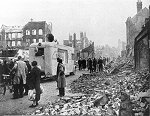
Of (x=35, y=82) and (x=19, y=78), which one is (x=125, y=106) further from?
(x=19, y=78)

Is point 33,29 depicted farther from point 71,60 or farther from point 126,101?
point 126,101

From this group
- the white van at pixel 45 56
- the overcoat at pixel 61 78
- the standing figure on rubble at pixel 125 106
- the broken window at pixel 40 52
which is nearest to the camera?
the standing figure on rubble at pixel 125 106

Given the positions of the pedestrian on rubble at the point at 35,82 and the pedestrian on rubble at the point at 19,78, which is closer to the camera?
the pedestrian on rubble at the point at 35,82

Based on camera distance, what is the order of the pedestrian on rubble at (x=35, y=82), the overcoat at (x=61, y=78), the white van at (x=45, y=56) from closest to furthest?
1. the pedestrian on rubble at (x=35, y=82)
2. the overcoat at (x=61, y=78)
3. the white van at (x=45, y=56)

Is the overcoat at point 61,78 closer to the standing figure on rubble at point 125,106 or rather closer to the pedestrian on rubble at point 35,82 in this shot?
the pedestrian on rubble at point 35,82

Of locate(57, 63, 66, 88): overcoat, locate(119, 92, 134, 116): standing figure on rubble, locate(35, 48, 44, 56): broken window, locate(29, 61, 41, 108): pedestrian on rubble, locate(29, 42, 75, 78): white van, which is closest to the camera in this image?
locate(119, 92, 134, 116): standing figure on rubble

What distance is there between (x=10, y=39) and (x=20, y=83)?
48680 mm

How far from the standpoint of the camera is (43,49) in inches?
659

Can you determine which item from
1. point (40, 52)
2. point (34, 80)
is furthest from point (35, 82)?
point (40, 52)

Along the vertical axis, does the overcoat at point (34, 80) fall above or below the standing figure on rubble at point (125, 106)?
above

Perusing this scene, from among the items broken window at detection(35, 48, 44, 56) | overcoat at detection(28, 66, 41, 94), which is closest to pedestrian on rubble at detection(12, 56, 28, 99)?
overcoat at detection(28, 66, 41, 94)

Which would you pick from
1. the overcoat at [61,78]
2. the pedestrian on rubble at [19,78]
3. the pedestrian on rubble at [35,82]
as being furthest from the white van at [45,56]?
the pedestrian on rubble at [35,82]

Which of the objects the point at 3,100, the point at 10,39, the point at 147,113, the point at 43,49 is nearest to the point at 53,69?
the point at 43,49

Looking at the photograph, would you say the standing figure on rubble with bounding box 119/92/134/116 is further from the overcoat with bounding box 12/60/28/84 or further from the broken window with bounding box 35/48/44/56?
the broken window with bounding box 35/48/44/56
